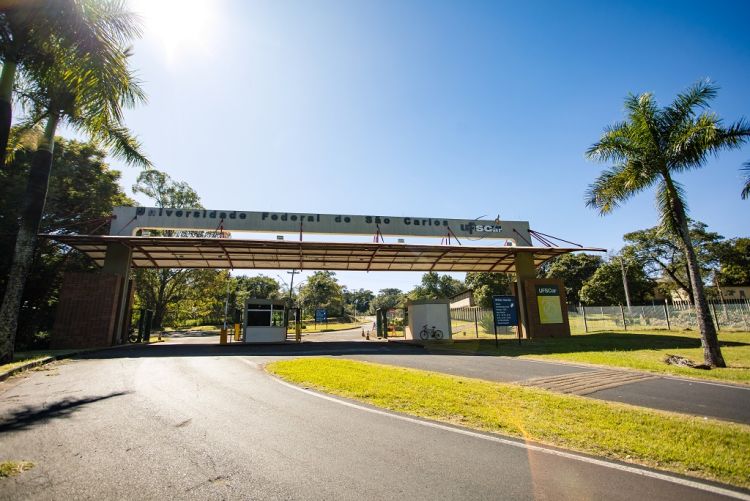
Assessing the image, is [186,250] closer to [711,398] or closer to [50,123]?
[50,123]

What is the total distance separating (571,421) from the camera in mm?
5453

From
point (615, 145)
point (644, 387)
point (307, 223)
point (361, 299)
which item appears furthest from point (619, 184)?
point (361, 299)

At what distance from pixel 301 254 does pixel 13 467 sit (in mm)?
20391

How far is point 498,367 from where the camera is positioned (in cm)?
1141

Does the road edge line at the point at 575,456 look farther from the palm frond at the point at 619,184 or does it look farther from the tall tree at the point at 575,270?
the tall tree at the point at 575,270

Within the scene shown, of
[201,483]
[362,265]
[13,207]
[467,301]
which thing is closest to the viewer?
[201,483]

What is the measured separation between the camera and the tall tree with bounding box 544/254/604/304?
2307 inches

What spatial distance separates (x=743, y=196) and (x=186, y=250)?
2755cm

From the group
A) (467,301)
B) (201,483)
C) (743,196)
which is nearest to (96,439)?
(201,483)

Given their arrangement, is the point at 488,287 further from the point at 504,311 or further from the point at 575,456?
the point at 575,456

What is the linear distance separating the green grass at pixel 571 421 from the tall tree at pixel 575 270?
193 ft

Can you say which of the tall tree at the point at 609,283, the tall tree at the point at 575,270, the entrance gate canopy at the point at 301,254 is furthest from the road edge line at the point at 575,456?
the tall tree at the point at 575,270

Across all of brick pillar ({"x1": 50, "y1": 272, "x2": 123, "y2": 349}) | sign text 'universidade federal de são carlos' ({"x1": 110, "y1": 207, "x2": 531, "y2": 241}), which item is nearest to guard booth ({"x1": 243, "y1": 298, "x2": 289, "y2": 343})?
sign text 'universidade federal de são carlos' ({"x1": 110, "y1": 207, "x2": 531, "y2": 241})

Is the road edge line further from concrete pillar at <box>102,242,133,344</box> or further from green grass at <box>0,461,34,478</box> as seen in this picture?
concrete pillar at <box>102,242,133,344</box>
